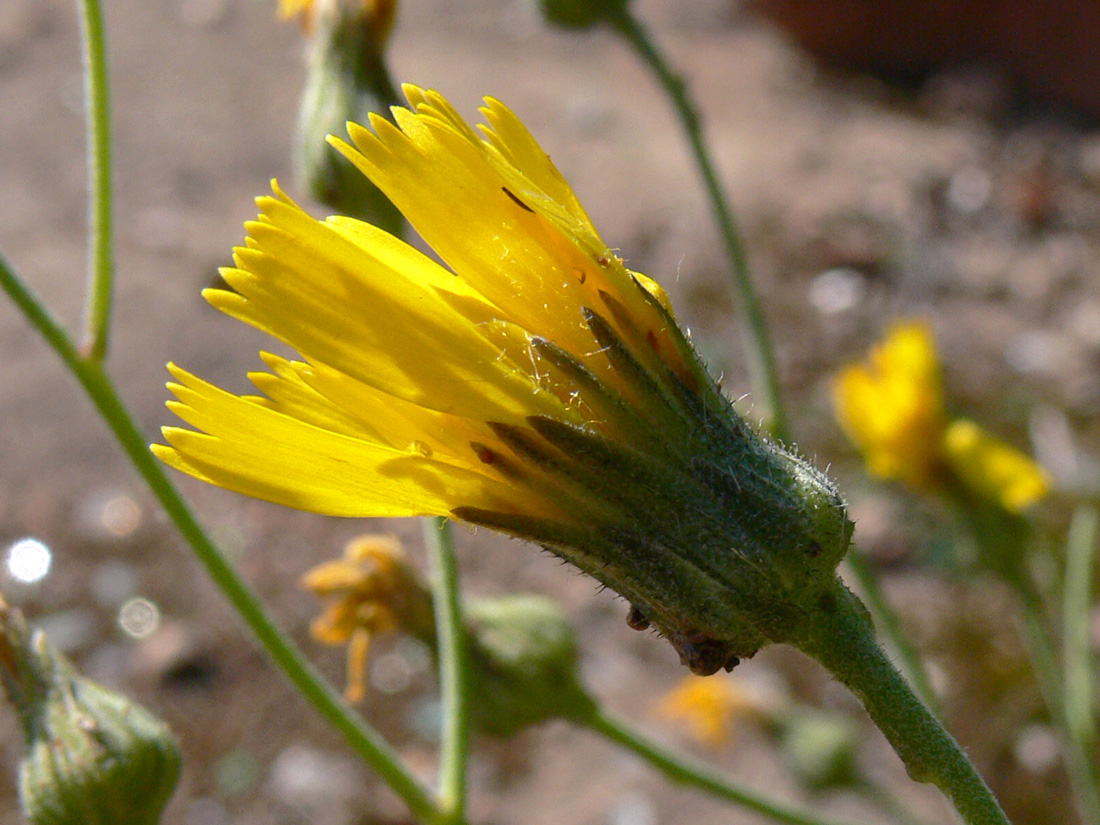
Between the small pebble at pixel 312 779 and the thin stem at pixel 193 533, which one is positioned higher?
the thin stem at pixel 193 533

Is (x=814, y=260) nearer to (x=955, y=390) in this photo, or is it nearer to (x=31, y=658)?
(x=955, y=390)

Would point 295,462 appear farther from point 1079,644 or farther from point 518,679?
point 1079,644

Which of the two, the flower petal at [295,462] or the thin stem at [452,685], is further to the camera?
the thin stem at [452,685]

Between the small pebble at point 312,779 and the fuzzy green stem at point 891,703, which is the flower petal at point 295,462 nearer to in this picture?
the fuzzy green stem at point 891,703

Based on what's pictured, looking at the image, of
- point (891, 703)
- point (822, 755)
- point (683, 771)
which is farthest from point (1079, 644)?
point (891, 703)

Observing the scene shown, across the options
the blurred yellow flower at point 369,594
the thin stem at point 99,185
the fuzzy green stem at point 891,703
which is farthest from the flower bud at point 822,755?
the thin stem at point 99,185

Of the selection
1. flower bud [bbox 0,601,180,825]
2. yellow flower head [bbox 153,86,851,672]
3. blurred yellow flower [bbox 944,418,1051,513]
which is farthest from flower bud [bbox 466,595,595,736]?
blurred yellow flower [bbox 944,418,1051,513]

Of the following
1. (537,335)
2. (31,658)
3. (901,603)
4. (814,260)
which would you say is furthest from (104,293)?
(814,260)
